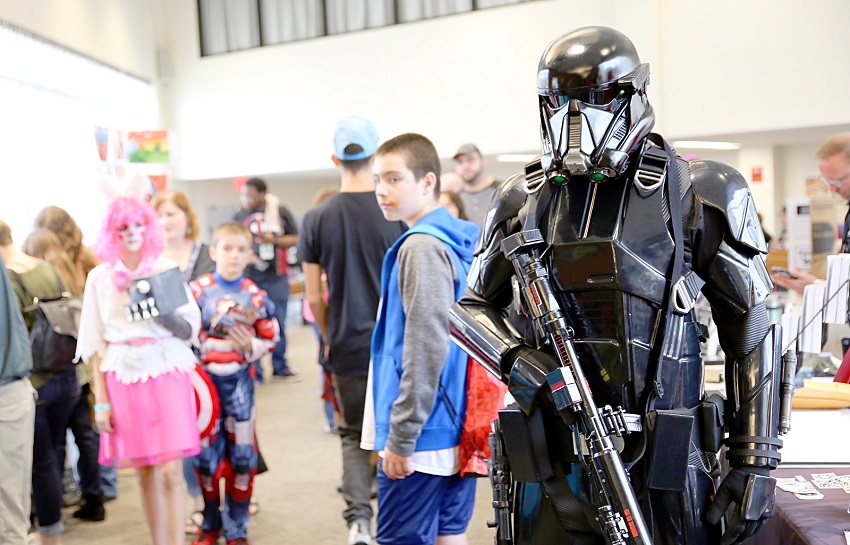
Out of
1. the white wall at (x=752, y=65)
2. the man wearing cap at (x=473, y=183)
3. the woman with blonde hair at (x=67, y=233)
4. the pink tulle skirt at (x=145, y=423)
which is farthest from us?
the white wall at (x=752, y=65)

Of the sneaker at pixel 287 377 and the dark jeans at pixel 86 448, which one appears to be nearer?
the dark jeans at pixel 86 448

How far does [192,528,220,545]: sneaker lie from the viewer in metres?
3.63

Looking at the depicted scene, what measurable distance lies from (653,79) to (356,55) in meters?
3.62

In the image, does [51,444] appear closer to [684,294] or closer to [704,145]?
[684,294]

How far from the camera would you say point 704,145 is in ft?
32.0

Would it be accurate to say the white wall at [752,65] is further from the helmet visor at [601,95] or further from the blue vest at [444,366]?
the helmet visor at [601,95]

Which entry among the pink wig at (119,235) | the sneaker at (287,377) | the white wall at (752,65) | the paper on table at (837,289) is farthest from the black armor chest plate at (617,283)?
the white wall at (752,65)

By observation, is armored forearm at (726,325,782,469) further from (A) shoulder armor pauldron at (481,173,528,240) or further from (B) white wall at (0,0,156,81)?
(B) white wall at (0,0,156,81)

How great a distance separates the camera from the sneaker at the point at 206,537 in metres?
3.63

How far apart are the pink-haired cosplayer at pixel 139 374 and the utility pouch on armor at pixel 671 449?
2126 millimetres

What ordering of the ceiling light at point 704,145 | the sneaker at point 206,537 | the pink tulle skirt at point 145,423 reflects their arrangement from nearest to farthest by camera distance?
1. the pink tulle skirt at point 145,423
2. the sneaker at point 206,537
3. the ceiling light at point 704,145

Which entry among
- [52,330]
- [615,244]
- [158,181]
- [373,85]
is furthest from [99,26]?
[615,244]

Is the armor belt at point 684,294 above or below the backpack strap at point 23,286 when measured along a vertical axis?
above

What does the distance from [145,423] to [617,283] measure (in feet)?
7.08
